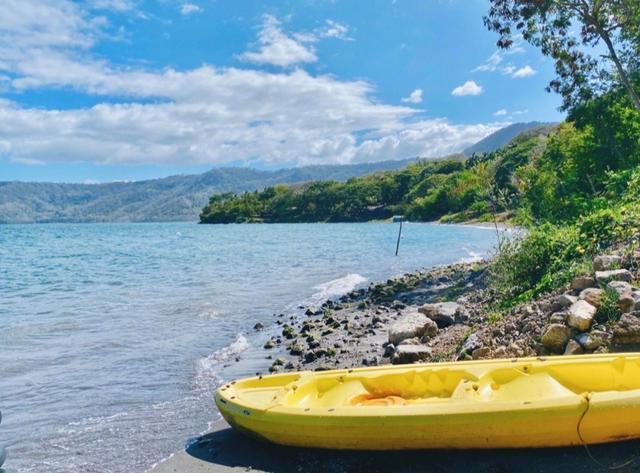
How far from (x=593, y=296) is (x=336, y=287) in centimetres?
1457

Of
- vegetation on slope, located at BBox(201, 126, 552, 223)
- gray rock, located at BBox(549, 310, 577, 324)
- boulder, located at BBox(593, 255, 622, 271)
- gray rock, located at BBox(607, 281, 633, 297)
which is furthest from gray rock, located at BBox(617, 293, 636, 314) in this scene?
vegetation on slope, located at BBox(201, 126, 552, 223)

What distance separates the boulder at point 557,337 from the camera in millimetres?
7113

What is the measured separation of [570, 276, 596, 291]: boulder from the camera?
835cm

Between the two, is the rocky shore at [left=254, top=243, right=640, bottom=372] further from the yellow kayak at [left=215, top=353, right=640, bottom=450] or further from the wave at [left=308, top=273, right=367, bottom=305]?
the wave at [left=308, top=273, right=367, bottom=305]

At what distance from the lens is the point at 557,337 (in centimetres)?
714

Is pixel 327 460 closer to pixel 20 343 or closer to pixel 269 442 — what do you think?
pixel 269 442

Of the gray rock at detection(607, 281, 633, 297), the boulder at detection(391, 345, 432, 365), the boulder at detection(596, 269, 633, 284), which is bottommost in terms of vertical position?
the boulder at detection(391, 345, 432, 365)

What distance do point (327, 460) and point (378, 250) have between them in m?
33.8

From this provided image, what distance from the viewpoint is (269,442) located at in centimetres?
603

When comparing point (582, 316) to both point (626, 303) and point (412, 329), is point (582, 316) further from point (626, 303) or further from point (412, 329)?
point (412, 329)

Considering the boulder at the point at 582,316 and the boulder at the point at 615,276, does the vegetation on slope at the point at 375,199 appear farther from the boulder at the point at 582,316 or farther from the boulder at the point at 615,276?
the boulder at the point at 582,316

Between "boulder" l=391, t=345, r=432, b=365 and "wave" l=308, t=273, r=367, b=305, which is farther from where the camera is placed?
"wave" l=308, t=273, r=367, b=305

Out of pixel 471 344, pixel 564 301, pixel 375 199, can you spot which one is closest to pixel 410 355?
pixel 471 344

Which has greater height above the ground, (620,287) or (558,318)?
(620,287)
